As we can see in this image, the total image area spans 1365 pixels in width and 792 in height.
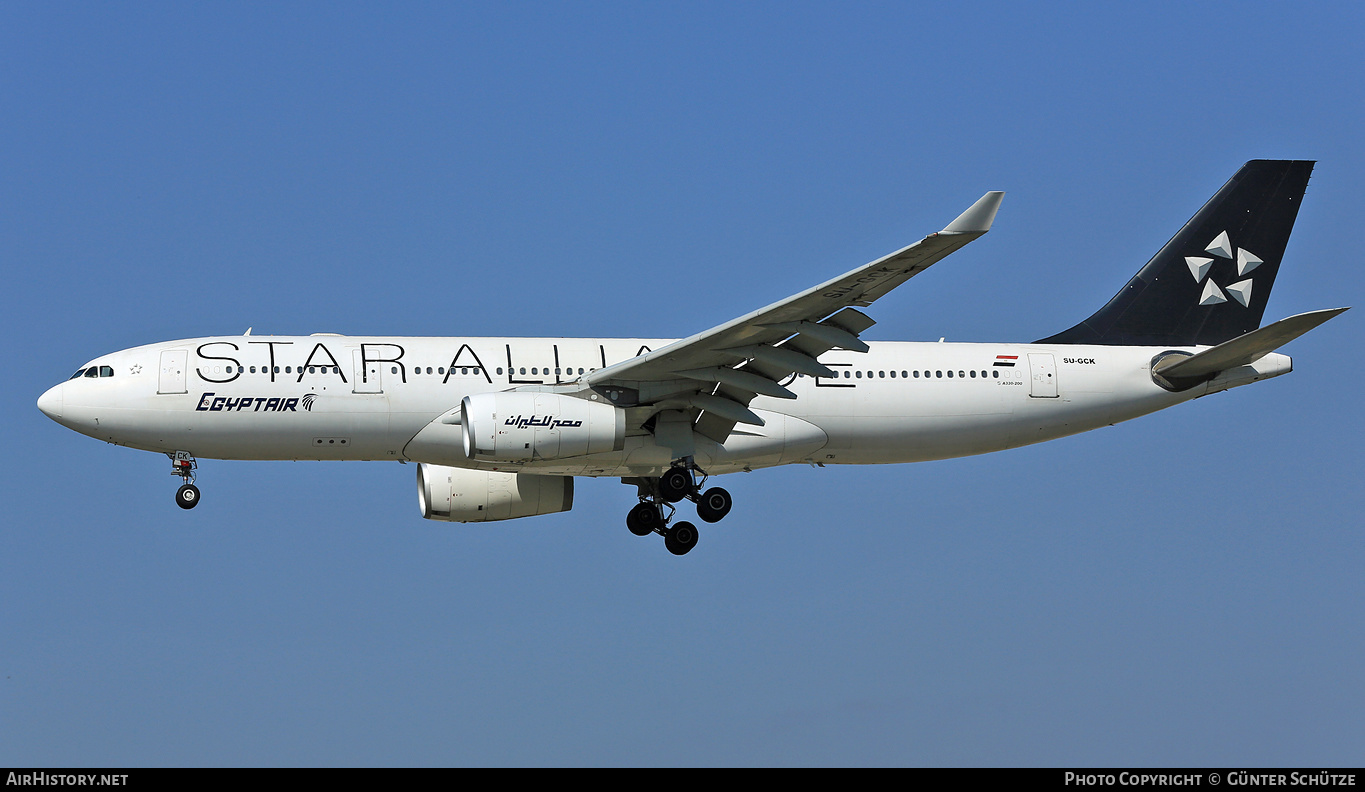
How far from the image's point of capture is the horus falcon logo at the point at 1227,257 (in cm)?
3350

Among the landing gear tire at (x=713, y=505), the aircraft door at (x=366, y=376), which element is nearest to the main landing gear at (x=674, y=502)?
the landing gear tire at (x=713, y=505)

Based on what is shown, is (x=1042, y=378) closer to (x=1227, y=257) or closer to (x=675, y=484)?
(x=1227, y=257)

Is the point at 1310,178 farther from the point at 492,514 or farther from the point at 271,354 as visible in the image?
the point at 271,354

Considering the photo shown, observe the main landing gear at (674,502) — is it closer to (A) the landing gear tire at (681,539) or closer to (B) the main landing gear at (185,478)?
(A) the landing gear tire at (681,539)

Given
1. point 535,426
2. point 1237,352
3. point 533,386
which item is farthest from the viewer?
point 1237,352

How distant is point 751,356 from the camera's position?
88.1ft

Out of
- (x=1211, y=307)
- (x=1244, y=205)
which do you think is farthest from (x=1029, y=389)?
(x=1244, y=205)

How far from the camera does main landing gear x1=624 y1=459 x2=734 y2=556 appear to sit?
1148 inches

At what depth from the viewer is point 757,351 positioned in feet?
87.9

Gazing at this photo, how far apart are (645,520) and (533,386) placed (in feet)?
13.2

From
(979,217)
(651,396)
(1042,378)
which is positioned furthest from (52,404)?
(1042,378)

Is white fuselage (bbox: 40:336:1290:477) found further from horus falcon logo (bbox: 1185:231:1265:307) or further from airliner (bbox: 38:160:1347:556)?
horus falcon logo (bbox: 1185:231:1265:307)

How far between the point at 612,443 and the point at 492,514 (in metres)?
5.30

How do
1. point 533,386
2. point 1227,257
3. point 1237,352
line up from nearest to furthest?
point 533,386, point 1237,352, point 1227,257
